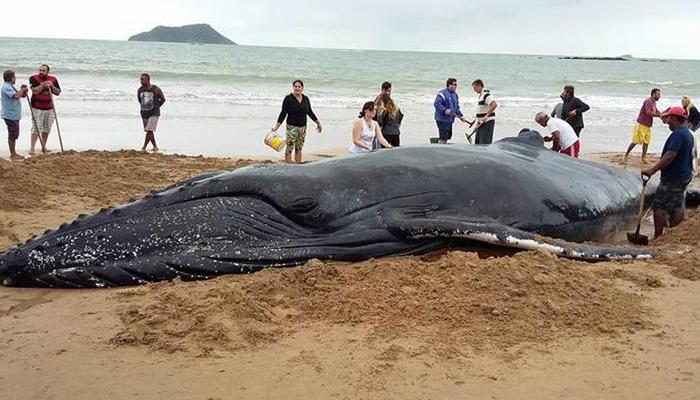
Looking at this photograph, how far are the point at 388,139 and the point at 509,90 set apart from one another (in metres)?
41.3

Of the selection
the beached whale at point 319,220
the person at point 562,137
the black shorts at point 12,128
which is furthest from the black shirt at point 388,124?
the black shorts at point 12,128

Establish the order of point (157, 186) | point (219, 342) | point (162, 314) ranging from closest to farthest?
point (219, 342) < point (162, 314) < point (157, 186)

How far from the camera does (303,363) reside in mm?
4801

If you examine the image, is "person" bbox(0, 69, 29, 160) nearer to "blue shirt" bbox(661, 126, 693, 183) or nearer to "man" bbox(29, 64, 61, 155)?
"man" bbox(29, 64, 61, 155)

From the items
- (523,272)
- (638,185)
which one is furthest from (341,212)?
(638,185)

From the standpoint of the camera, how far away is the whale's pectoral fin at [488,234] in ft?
22.5

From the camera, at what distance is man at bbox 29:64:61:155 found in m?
16.4

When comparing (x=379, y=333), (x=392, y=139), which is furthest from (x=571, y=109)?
(x=379, y=333)

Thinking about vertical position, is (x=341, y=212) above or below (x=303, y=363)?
above

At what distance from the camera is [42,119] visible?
1677 cm

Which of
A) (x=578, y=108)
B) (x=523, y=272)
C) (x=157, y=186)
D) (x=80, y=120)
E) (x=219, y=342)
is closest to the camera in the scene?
(x=219, y=342)

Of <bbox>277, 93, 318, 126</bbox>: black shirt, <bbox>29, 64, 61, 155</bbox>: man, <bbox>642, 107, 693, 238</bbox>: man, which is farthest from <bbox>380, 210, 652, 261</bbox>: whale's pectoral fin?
<bbox>29, 64, 61, 155</bbox>: man

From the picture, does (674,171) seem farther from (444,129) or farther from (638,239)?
(444,129)

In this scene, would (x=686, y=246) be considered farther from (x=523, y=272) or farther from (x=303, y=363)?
(x=303, y=363)
